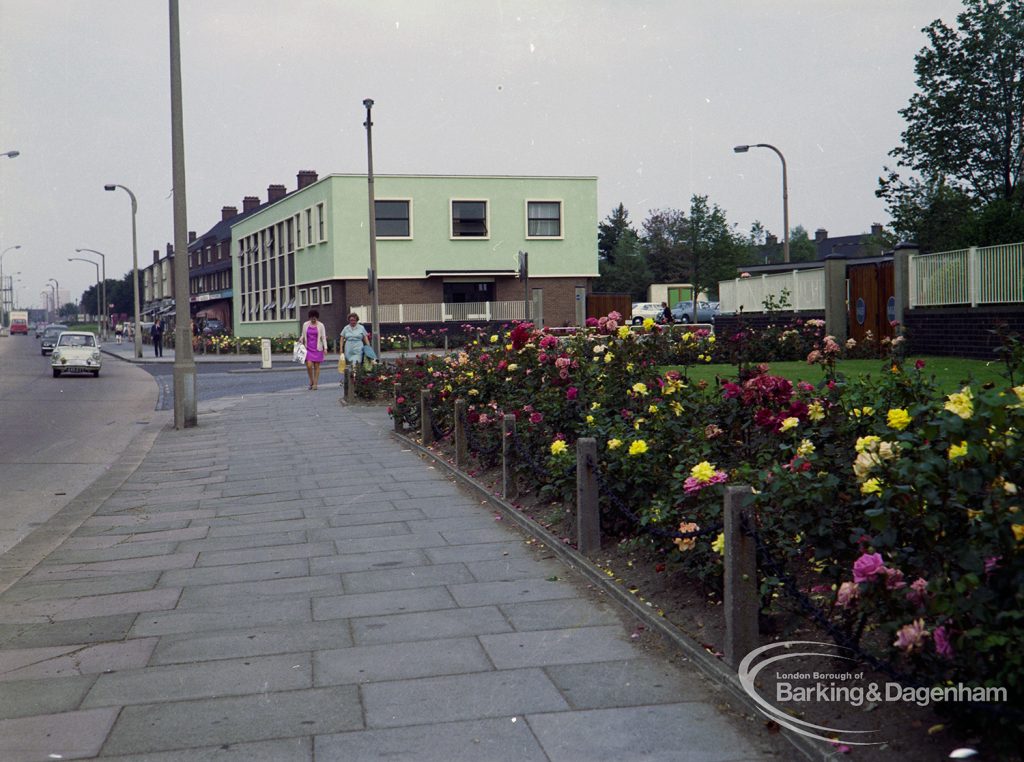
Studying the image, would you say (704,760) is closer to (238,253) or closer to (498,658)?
(498,658)

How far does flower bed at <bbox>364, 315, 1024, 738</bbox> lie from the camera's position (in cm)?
324

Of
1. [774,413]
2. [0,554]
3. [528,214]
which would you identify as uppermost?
[528,214]

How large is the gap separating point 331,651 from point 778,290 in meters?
25.2

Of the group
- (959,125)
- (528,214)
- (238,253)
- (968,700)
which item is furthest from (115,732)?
(238,253)

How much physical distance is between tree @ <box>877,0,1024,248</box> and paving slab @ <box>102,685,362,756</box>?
3775cm

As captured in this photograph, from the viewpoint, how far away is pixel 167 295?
119 metres

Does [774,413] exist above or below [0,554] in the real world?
above

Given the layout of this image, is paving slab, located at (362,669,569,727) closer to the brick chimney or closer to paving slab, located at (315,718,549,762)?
paving slab, located at (315,718,549,762)

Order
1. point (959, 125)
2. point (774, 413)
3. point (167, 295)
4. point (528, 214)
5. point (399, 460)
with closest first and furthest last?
1. point (774, 413)
2. point (399, 460)
3. point (959, 125)
4. point (528, 214)
5. point (167, 295)

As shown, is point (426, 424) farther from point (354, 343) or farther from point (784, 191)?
point (784, 191)

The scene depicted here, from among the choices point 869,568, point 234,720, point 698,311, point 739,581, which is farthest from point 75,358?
point 698,311

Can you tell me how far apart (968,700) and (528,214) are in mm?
49926

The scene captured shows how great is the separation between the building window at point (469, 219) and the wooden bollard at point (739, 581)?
47.6 m

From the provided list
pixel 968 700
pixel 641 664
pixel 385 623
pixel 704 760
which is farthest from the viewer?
pixel 385 623
